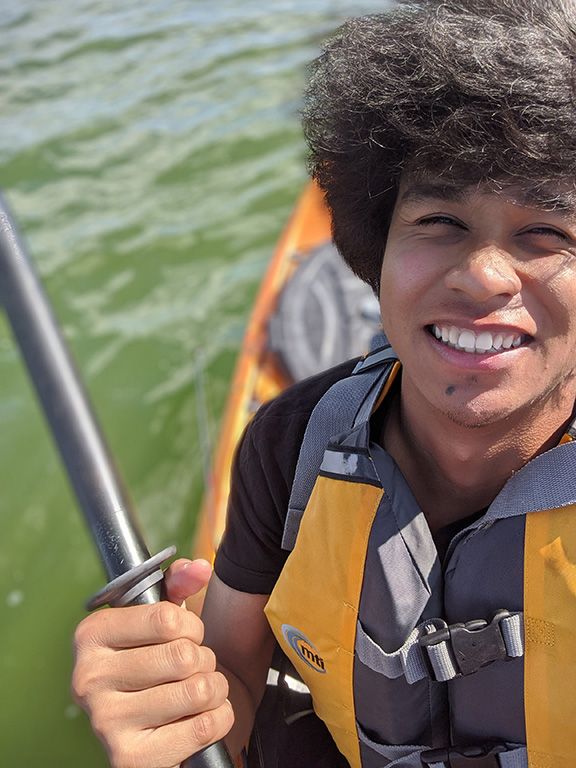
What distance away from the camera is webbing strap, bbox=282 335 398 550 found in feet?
5.73

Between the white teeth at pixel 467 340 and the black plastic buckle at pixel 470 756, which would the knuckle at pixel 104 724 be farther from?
the white teeth at pixel 467 340

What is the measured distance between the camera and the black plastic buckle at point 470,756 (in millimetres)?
1479

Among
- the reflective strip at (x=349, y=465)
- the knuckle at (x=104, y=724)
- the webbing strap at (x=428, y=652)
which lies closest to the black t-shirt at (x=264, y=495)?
the reflective strip at (x=349, y=465)

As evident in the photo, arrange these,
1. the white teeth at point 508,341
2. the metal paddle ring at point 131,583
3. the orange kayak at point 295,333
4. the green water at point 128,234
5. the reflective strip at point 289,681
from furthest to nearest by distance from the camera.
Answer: the orange kayak at point 295,333 < the green water at point 128,234 < the reflective strip at point 289,681 < the white teeth at point 508,341 < the metal paddle ring at point 131,583

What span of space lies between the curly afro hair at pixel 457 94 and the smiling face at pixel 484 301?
0.18ft

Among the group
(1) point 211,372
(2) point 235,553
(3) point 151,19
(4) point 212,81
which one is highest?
(3) point 151,19

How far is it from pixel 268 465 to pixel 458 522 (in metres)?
0.46

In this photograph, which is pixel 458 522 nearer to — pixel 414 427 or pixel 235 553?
pixel 414 427

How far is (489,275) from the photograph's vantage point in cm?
134

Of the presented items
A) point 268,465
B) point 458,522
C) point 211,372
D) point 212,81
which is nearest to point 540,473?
point 458,522

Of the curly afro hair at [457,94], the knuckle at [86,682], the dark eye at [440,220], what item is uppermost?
the curly afro hair at [457,94]

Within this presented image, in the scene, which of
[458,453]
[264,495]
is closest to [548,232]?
[458,453]

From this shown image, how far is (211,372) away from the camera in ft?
16.6

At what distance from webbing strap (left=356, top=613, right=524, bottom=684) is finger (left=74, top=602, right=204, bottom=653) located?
15.9 inches
